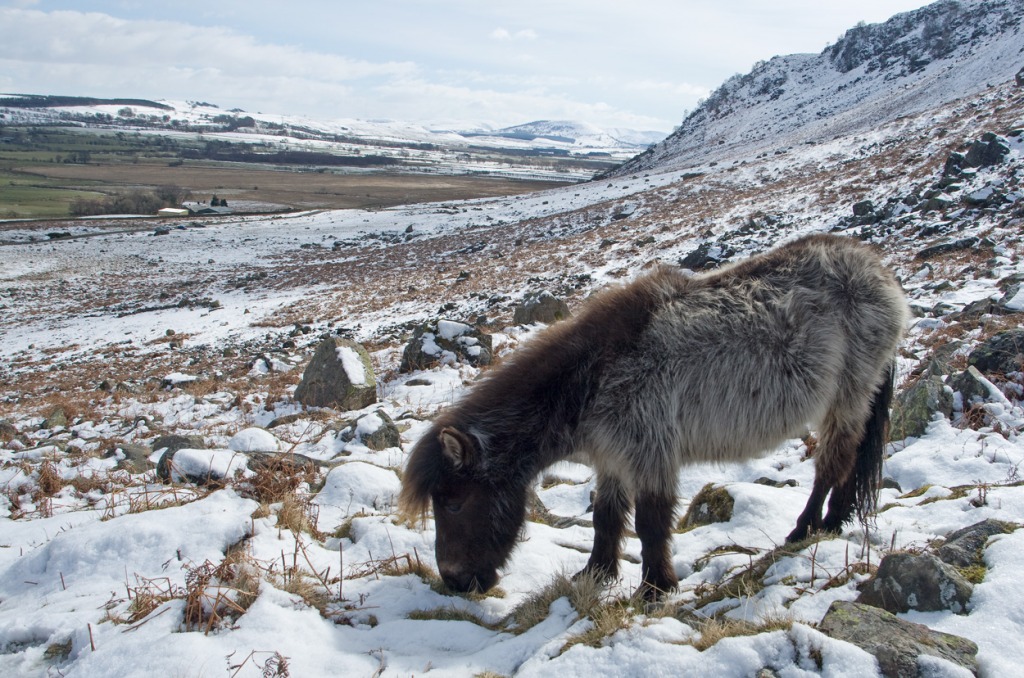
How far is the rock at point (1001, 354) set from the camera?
6.12 meters

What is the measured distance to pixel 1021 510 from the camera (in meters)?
3.79

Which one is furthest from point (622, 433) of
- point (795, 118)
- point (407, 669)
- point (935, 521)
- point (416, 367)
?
point (795, 118)

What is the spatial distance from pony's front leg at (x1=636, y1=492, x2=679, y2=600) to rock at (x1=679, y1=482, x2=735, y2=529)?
3.29 ft

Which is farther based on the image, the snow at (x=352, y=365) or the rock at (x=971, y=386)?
the snow at (x=352, y=365)

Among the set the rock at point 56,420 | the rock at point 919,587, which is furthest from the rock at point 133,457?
the rock at point 919,587

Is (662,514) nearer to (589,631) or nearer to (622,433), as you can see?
(622,433)

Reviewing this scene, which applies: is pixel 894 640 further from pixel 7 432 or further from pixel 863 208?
pixel 863 208

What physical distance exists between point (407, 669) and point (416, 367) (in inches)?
339

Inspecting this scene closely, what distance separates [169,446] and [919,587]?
6890 millimetres

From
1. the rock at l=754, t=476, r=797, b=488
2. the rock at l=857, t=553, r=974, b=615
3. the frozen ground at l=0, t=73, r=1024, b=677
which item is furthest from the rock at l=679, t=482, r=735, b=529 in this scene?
the rock at l=857, t=553, r=974, b=615

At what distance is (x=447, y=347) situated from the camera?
461 inches

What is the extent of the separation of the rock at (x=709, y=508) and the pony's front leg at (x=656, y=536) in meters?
1.00

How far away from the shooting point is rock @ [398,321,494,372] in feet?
37.5

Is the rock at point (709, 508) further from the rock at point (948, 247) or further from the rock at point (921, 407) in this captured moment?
the rock at point (948, 247)
